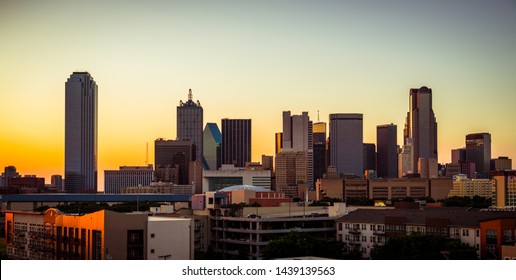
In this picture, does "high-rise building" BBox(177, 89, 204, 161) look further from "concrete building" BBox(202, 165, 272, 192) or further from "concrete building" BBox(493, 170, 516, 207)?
"concrete building" BBox(493, 170, 516, 207)

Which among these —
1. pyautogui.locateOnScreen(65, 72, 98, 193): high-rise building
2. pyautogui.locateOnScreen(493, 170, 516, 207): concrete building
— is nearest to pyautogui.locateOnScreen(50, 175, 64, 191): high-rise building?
pyautogui.locateOnScreen(65, 72, 98, 193): high-rise building

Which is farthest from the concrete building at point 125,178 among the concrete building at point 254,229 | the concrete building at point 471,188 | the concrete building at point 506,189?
the concrete building at point 254,229

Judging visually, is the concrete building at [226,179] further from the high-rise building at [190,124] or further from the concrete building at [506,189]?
the high-rise building at [190,124]

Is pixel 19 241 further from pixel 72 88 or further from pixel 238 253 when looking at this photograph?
pixel 72 88

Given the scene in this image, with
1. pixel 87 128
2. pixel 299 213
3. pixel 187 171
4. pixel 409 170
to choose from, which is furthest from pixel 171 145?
pixel 299 213

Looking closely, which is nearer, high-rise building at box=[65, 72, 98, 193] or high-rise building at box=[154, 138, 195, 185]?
high-rise building at box=[65, 72, 98, 193]

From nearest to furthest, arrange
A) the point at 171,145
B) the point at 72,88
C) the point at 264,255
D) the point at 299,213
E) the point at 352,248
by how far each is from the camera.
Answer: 1. the point at 264,255
2. the point at 352,248
3. the point at 299,213
4. the point at 72,88
5. the point at 171,145

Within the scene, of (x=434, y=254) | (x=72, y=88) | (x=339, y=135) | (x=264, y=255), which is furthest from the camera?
(x=339, y=135)
